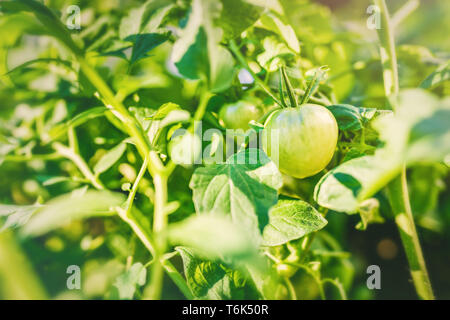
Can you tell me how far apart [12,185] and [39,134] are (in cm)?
14

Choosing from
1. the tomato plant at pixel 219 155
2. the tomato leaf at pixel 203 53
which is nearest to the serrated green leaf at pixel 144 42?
the tomato plant at pixel 219 155

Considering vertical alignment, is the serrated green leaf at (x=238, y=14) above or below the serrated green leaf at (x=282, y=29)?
above

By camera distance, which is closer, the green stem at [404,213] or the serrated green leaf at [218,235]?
the serrated green leaf at [218,235]

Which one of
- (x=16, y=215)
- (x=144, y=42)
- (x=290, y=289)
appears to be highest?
(x=144, y=42)

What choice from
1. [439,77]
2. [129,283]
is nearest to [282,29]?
[439,77]

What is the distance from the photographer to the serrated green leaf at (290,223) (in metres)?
0.25

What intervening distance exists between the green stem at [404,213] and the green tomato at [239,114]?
0.44 ft

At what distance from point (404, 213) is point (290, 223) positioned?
5.1 inches

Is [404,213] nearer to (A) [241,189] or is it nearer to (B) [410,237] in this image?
(B) [410,237]

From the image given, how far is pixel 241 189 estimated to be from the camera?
0.74ft

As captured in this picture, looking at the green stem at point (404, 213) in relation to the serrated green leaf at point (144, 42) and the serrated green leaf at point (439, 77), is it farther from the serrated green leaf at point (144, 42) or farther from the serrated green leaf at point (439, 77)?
the serrated green leaf at point (144, 42)
